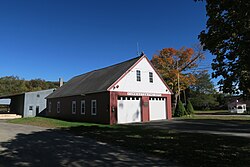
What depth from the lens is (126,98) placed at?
23.8 meters

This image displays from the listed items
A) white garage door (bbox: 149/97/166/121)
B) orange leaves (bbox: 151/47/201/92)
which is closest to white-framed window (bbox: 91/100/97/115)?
white garage door (bbox: 149/97/166/121)

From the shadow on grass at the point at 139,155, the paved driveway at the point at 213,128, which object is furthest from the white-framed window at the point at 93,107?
the shadow on grass at the point at 139,155

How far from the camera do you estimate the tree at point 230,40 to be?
8578mm

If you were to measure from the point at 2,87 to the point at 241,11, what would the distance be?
246 ft

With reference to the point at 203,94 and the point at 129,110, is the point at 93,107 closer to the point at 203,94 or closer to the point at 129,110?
the point at 129,110

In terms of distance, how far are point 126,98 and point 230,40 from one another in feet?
50.1

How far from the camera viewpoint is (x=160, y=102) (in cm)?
2670

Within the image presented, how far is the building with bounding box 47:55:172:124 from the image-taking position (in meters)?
22.8

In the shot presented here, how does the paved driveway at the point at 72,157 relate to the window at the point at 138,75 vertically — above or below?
below

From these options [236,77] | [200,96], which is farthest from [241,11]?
[200,96]

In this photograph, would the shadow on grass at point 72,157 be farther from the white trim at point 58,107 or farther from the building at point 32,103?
the building at point 32,103

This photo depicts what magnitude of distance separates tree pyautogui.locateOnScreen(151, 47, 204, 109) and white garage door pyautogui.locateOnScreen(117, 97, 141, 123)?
19.3 m

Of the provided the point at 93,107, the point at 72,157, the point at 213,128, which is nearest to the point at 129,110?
the point at 93,107

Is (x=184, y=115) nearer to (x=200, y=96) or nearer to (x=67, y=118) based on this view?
(x=67, y=118)
